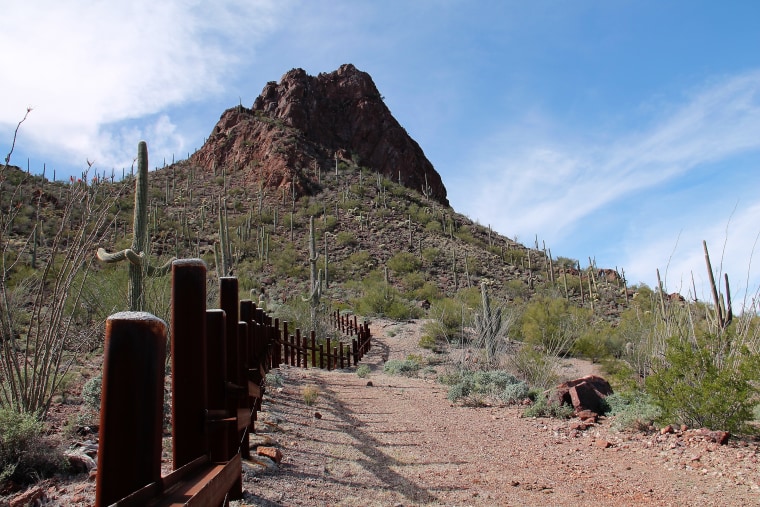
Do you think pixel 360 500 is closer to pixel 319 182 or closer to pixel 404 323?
pixel 404 323

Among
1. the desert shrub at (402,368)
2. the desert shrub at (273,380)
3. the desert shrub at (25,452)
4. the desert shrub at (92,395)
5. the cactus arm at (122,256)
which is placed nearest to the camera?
the desert shrub at (25,452)

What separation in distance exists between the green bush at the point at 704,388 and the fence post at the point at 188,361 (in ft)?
23.8

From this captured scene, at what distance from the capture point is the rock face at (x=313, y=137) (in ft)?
197

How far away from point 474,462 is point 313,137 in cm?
6525

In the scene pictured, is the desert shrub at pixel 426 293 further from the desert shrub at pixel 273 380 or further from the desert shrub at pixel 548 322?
the desert shrub at pixel 273 380

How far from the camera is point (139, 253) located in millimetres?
8023

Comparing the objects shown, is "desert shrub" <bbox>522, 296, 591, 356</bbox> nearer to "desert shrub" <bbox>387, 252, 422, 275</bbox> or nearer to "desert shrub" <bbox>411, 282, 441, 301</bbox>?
"desert shrub" <bbox>411, 282, 441, 301</bbox>

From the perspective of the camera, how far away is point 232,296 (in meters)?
3.52

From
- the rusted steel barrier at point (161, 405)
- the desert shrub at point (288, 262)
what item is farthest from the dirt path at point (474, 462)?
the desert shrub at point (288, 262)

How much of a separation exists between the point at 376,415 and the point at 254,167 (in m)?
54.7

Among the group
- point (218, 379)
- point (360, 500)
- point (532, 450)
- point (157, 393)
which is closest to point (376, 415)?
point (532, 450)

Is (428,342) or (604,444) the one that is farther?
(428,342)

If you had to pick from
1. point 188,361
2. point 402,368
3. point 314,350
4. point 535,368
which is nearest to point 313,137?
point 314,350

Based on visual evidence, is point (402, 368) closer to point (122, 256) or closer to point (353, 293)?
point (122, 256)
